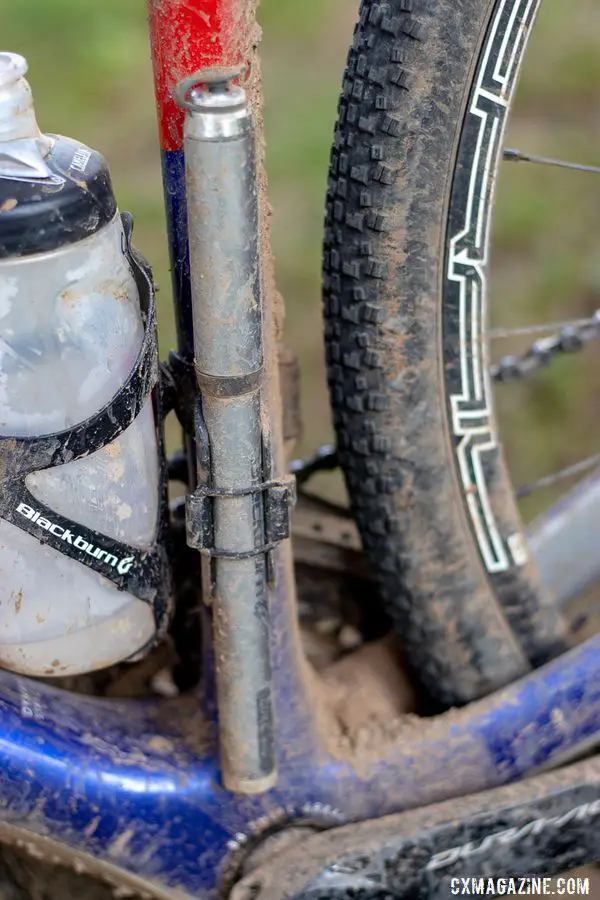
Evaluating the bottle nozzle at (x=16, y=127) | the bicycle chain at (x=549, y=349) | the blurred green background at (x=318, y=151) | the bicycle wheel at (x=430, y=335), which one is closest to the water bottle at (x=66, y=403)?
the bottle nozzle at (x=16, y=127)

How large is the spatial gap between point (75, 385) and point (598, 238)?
201 cm

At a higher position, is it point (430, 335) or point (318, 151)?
point (430, 335)

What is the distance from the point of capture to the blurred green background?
2.36 m

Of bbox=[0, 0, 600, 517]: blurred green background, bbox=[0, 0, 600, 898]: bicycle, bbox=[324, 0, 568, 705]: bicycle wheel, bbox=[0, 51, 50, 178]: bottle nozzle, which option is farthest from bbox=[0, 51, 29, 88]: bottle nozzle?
bbox=[0, 0, 600, 517]: blurred green background

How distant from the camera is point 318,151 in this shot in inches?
118

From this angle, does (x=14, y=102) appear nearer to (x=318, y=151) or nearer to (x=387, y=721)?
(x=387, y=721)

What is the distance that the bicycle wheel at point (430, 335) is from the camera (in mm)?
1047
